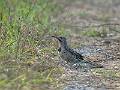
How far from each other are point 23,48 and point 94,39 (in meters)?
3.50

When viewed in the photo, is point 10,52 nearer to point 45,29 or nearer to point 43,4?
point 45,29

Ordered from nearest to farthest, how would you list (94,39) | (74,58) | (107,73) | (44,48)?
(107,73) < (74,58) < (44,48) < (94,39)

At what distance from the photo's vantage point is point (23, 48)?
9.05 meters

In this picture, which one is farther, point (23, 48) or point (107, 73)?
point (23, 48)

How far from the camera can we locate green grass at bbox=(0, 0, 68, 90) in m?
7.42

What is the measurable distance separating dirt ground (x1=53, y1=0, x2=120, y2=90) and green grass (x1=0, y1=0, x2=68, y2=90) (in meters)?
0.33

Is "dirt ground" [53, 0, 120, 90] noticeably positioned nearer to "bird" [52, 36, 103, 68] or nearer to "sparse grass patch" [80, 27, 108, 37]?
"sparse grass patch" [80, 27, 108, 37]

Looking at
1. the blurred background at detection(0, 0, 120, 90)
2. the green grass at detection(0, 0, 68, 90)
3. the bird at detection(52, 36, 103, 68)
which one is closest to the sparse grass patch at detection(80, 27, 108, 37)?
the blurred background at detection(0, 0, 120, 90)

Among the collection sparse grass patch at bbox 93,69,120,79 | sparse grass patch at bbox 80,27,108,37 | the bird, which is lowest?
sparse grass patch at bbox 93,69,120,79

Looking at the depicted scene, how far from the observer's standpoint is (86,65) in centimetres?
898

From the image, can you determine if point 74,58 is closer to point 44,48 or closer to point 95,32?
point 44,48

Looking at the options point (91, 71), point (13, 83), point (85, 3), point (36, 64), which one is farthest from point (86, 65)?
point (85, 3)

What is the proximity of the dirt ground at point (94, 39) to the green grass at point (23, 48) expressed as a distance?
0.33 metres

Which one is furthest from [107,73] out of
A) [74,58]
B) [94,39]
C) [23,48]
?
[94,39]
